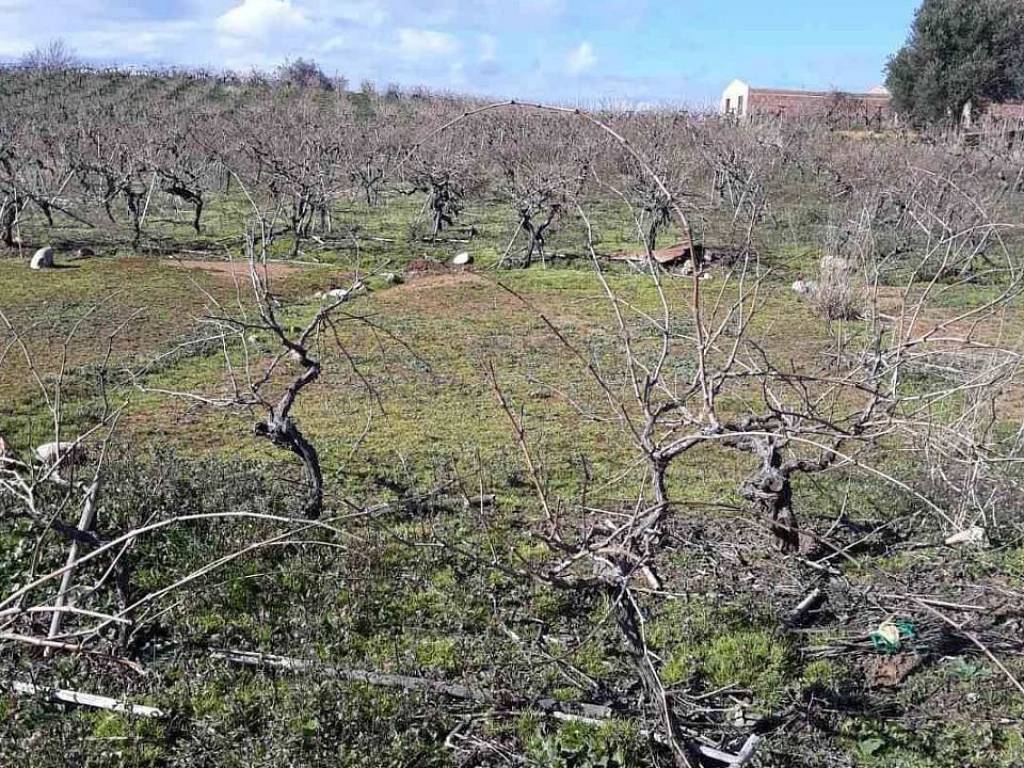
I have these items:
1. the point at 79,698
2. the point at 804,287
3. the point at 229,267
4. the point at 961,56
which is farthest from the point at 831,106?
the point at 79,698

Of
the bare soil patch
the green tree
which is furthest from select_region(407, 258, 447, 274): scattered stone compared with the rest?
the green tree

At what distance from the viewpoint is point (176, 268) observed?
1224cm

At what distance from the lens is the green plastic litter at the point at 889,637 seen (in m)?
3.65

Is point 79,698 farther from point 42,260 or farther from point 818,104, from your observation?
point 818,104

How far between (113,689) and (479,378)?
4.78 meters

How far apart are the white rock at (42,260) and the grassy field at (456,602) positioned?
561 cm

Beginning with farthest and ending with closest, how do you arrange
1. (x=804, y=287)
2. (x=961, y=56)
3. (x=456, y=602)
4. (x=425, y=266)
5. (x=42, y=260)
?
(x=961, y=56) < (x=425, y=266) < (x=42, y=260) < (x=804, y=287) < (x=456, y=602)

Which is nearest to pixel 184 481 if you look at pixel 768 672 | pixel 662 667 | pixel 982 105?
pixel 662 667

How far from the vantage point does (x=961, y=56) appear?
85.1ft

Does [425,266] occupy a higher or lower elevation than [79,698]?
higher

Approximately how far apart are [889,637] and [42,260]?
1224 centimetres

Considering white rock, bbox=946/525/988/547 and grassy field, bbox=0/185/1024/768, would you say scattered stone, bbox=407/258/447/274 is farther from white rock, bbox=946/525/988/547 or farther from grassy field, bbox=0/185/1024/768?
white rock, bbox=946/525/988/547

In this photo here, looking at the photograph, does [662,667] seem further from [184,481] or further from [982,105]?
[982,105]

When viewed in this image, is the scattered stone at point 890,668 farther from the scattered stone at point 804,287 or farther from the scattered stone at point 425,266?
the scattered stone at point 425,266
